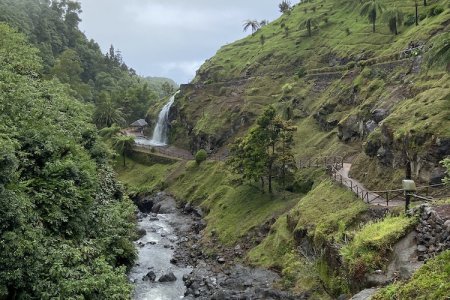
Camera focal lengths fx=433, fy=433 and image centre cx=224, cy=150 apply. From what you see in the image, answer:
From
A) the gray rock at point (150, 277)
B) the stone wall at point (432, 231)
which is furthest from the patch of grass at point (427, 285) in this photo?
the gray rock at point (150, 277)

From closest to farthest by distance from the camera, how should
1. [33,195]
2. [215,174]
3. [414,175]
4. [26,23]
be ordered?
[33,195]
[414,175]
[215,174]
[26,23]

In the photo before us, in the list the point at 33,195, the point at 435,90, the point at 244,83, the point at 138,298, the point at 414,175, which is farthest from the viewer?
the point at 244,83

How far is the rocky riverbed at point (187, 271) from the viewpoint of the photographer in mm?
33625

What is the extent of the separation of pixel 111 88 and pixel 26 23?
30520 millimetres

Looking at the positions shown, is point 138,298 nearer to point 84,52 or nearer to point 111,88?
point 111,88

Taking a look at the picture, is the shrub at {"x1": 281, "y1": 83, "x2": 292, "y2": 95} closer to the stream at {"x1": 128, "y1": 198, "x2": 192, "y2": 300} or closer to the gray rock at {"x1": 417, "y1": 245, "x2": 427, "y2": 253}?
the stream at {"x1": 128, "y1": 198, "x2": 192, "y2": 300}

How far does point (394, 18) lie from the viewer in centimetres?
7456

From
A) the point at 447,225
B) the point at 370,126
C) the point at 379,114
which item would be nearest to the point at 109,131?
the point at 370,126

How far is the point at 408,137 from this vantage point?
32.7 meters

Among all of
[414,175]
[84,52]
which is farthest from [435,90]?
[84,52]

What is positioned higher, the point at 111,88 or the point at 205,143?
the point at 111,88

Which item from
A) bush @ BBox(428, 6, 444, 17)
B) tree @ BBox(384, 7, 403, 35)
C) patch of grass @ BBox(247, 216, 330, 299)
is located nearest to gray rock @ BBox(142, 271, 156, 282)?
patch of grass @ BBox(247, 216, 330, 299)

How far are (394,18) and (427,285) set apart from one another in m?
70.1

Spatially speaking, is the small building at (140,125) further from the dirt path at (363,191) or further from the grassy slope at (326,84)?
the dirt path at (363,191)
